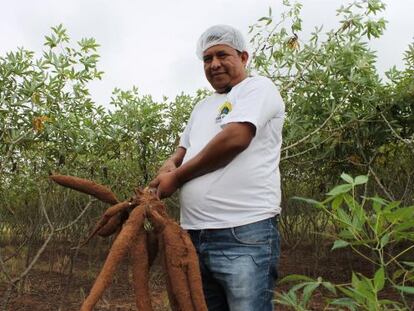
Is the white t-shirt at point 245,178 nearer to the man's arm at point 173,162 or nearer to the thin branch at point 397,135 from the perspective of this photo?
the man's arm at point 173,162

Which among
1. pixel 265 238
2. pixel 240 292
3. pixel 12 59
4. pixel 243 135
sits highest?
pixel 12 59

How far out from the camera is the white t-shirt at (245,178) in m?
1.87

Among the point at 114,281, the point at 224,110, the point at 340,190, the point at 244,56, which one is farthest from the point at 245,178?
the point at 114,281

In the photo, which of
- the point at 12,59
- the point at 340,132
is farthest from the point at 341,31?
the point at 12,59

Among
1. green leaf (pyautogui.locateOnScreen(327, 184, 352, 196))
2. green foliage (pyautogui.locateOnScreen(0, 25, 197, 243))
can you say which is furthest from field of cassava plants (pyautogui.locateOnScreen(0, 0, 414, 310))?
green leaf (pyautogui.locateOnScreen(327, 184, 352, 196))

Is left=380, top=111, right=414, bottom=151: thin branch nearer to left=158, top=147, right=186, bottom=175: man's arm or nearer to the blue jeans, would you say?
left=158, top=147, right=186, bottom=175: man's arm

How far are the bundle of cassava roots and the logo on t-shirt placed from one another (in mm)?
374

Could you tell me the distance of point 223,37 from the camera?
203 centimetres

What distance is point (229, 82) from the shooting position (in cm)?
207

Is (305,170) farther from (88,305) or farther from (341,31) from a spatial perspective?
(88,305)

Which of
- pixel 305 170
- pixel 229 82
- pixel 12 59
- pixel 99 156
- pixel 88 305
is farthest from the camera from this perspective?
pixel 305 170

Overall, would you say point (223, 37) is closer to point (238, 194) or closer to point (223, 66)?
point (223, 66)

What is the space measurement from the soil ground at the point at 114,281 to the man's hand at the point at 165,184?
10.1 ft

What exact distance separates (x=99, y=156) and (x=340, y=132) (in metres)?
1.99
